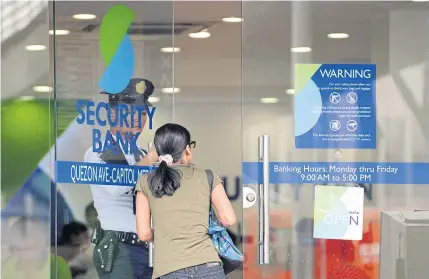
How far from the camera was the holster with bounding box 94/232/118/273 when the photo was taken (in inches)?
221

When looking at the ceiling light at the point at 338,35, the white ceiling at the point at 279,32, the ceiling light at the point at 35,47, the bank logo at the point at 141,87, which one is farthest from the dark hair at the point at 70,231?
the ceiling light at the point at 338,35

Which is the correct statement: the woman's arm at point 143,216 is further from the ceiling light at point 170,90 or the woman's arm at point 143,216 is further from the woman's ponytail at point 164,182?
the ceiling light at point 170,90

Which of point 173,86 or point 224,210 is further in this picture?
point 173,86

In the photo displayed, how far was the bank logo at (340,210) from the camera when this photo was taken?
5.46m

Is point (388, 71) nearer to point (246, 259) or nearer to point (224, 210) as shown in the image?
point (246, 259)

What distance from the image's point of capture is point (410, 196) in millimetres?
5469

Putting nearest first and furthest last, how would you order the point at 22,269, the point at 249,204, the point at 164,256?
the point at 164,256
the point at 249,204
the point at 22,269

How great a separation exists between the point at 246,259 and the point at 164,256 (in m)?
1.43

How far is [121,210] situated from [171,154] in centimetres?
145

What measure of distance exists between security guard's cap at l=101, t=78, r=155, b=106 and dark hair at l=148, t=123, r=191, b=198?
137 centimetres

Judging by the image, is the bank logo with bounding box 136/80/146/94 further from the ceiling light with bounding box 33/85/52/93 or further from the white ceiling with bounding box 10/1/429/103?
the ceiling light with bounding box 33/85/52/93

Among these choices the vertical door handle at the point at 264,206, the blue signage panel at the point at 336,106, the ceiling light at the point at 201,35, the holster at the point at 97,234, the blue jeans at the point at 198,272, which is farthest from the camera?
the ceiling light at the point at 201,35

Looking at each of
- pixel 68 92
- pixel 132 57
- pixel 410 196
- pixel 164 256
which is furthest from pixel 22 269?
pixel 410 196

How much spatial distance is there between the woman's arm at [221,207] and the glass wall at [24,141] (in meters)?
1.83
